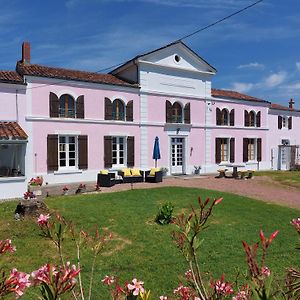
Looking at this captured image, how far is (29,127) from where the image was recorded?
669 inches

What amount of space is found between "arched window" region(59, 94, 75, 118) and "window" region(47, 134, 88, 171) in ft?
3.87

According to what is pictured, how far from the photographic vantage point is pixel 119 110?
806 inches

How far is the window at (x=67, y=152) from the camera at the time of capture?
719 inches

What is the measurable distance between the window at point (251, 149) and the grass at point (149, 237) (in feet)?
41.9

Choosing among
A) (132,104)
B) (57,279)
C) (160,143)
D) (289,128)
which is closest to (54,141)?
(132,104)

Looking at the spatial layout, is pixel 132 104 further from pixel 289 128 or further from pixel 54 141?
pixel 289 128

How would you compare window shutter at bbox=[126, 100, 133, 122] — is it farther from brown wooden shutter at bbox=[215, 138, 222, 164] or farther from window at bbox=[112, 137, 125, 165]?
brown wooden shutter at bbox=[215, 138, 222, 164]

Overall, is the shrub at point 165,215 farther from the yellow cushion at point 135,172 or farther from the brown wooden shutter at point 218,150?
the brown wooden shutter at point 218,150

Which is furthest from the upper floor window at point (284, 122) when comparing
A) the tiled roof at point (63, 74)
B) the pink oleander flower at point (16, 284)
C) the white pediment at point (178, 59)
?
the pink oleander flower at point (16, 284)

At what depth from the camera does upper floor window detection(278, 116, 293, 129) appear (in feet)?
97.9

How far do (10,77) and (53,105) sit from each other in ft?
8.00

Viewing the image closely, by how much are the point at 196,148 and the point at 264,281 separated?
72.6ft

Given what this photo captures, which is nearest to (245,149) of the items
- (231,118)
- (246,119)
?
(246,119)

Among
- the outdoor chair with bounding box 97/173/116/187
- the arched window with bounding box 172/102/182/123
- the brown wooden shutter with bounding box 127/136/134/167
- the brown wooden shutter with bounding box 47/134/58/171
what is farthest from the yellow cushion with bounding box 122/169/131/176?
the arched window with bounding box 172/102/182/123
